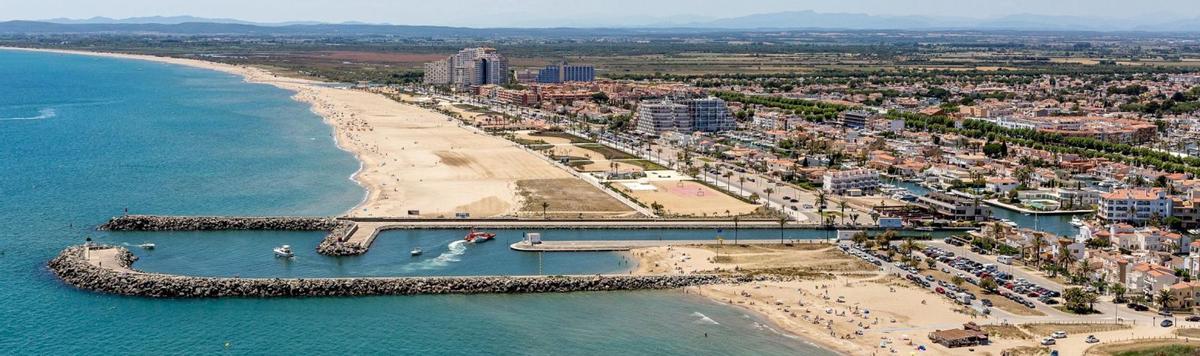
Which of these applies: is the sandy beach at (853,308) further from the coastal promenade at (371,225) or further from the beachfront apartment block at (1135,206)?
the beachfront apartment block at (1135,206)

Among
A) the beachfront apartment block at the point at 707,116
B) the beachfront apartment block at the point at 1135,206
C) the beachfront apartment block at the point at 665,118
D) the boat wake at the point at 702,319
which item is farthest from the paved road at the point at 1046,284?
the beachfront apartment block at the point at 707,116

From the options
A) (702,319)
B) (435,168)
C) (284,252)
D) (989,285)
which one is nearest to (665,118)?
(435,168)

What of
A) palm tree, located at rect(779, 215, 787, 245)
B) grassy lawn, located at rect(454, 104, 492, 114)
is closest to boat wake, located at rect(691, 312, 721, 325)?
palm tree, located at rect(779, 215, 787, 245)

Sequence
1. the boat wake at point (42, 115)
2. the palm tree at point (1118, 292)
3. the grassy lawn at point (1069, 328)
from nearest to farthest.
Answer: the grassy lawn at point (1069, 328) < the palm tree at point (1118, 292) < the boat wake at point (42, 115)

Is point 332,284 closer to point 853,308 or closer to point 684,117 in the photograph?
point 853,308

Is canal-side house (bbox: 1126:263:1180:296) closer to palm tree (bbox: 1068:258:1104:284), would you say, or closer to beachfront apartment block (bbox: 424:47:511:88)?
palm tree (bbox: 1068:258:1104:284)

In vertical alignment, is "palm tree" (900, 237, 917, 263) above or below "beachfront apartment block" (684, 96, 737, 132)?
below

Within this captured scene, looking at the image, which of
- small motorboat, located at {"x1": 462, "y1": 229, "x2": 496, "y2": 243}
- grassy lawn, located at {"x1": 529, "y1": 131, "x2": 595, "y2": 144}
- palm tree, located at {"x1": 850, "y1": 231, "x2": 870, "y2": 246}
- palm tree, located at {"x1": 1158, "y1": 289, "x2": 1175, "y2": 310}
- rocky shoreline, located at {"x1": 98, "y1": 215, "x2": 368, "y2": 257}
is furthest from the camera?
grassy lawn, located at {"x1": 529, "y1": 131, "x2": 595, "y2": 144}
